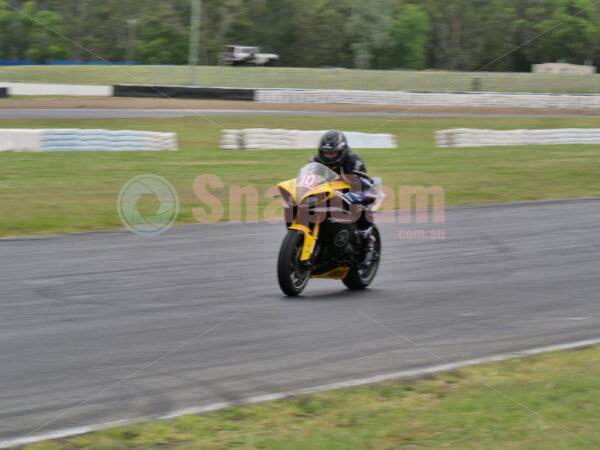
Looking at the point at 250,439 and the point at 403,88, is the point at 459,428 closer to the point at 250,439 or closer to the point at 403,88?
the point at 250,439

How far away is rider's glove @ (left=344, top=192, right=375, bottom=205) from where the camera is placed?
7855mm

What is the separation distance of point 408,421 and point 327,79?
4757 centimetres

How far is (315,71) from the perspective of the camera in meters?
52.7

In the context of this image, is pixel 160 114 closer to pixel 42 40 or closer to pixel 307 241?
pixel 307 241

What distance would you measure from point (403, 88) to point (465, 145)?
2422 cm

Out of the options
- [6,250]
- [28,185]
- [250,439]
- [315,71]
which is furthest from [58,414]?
[315,71]

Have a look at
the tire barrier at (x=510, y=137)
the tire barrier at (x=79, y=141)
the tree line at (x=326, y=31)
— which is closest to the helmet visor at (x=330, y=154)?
the tire barrier at (x=79, y=141)

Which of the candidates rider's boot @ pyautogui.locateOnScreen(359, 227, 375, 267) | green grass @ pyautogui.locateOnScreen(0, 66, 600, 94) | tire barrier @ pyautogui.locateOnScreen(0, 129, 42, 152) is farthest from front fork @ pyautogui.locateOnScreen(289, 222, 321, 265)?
green grass @ pyautogui.locateOnScreen(0, 66, 600, 94)

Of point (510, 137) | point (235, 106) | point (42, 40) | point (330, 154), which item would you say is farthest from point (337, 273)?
point (42, 40)

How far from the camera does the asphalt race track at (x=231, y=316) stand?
5.06 m

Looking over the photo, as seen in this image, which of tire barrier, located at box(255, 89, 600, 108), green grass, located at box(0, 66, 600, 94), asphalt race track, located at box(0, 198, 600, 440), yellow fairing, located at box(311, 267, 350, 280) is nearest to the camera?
asphalt race track, located at box(0, 198, 600, 440)

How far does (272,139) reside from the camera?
23.8 metres

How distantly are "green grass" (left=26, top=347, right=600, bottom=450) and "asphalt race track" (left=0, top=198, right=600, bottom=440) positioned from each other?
1.08 feet

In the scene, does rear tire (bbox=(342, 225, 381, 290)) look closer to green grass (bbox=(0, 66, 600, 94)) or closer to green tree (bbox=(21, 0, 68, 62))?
green grass (bbox=(0, 66, 600, 94))
